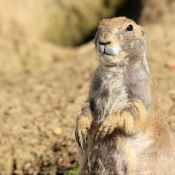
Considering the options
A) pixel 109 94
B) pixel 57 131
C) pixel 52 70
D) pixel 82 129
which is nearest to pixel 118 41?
pixel 109 94

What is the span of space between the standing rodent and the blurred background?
1.47 meters

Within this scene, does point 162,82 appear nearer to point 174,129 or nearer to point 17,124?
point 174,129

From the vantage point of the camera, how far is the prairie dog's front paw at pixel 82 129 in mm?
4125

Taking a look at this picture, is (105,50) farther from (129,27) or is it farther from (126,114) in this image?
(126,114)

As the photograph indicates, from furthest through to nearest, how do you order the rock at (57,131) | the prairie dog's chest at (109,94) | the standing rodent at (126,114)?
1. the rock at (57,131)
2. the prairie dog's chest at (109,94)
3. the standing rodent at (126,114)

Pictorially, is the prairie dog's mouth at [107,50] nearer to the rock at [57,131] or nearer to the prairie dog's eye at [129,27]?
the prairie dog's eye at [129,27]

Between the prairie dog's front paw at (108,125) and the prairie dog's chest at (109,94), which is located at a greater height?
the prairie dog's chest at (109,94)

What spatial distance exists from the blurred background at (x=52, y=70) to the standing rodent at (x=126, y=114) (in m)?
1.47

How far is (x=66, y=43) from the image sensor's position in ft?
39.4

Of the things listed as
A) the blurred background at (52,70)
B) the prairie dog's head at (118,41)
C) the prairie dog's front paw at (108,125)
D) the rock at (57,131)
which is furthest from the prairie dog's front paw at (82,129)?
the rock at (57,131)

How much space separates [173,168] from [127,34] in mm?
1278

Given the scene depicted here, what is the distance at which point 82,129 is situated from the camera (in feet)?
13.6

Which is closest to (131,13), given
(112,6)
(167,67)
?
(112,6)

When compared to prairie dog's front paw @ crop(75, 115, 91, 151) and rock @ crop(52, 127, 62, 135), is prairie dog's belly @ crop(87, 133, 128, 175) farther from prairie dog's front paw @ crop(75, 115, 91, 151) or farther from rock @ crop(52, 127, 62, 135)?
rock @ crop(52, 127, 62, 135)
